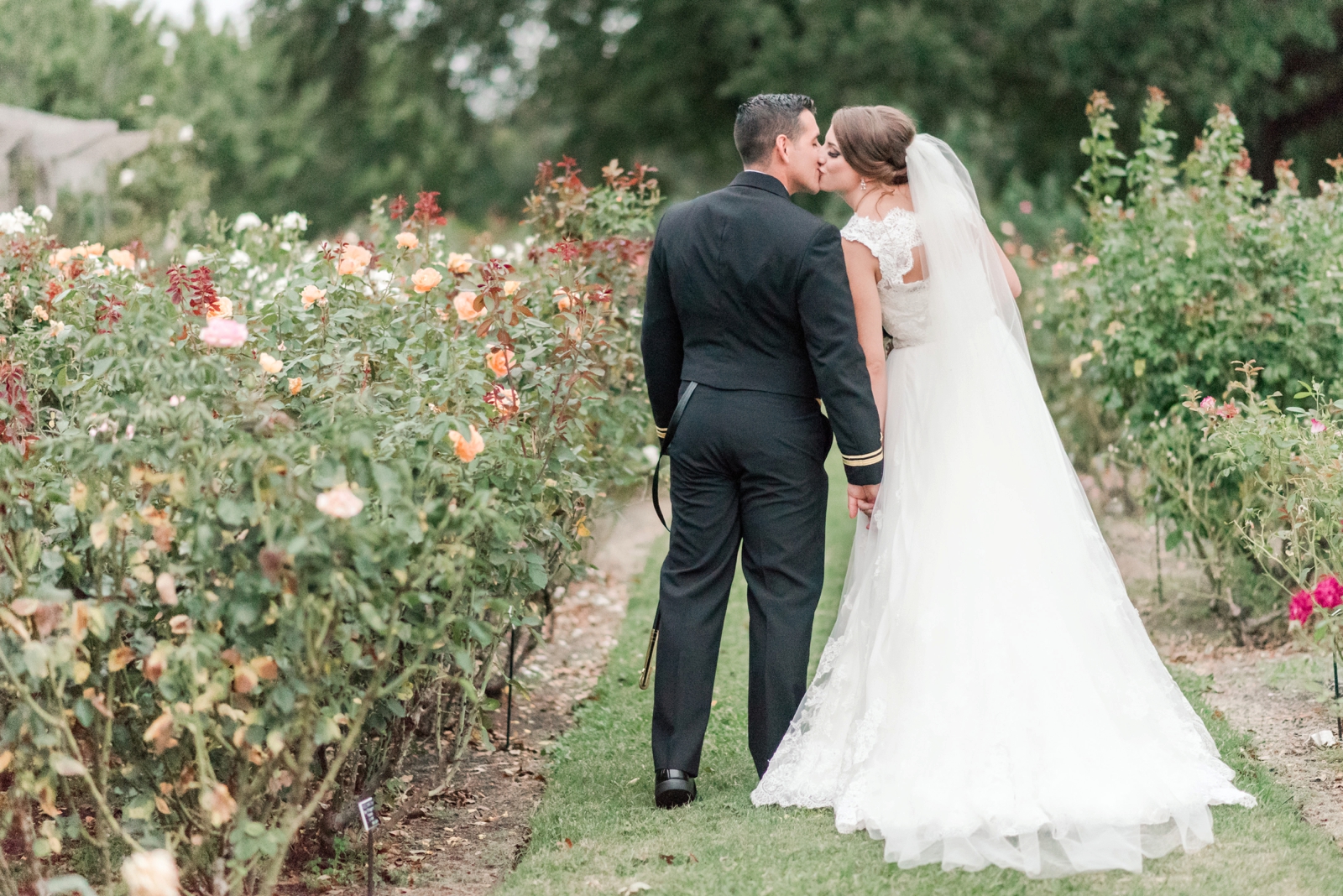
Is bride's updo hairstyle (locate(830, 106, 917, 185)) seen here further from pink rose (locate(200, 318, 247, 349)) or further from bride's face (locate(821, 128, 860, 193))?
pink rose (locate(200, 318, 247, 349))

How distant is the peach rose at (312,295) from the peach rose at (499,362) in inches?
19.2

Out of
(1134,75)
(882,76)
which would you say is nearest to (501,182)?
(882,76)

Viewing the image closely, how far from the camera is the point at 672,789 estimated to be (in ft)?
12.1

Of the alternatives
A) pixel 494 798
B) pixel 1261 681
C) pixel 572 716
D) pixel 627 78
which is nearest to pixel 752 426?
pixel 494 798

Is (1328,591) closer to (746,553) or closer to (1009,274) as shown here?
(1009,274)

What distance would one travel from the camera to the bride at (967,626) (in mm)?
3207

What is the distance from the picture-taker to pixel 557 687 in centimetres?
525

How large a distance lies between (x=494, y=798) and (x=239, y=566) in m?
1.69

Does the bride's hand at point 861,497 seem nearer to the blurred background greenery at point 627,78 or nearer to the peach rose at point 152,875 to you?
the peach rose at point 152,875

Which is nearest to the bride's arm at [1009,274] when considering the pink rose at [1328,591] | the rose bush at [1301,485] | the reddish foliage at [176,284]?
the rose bush at [1301,485]

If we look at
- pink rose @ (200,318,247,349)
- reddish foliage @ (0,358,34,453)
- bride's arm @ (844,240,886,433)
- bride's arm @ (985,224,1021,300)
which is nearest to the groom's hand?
bride's arm @ (844,240,886,433)

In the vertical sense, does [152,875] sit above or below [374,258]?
below

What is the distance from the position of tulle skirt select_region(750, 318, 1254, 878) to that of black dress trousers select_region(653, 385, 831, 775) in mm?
151

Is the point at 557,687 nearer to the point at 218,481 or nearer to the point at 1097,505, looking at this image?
the point at 218,481
